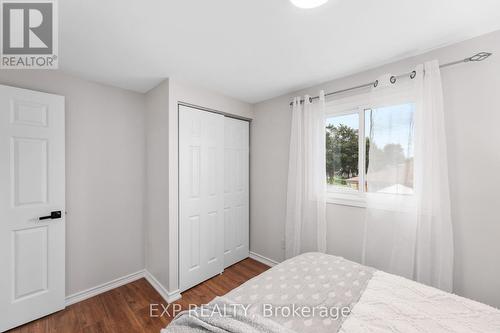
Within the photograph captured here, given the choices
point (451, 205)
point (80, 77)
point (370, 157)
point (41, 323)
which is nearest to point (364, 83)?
point (370, 157)

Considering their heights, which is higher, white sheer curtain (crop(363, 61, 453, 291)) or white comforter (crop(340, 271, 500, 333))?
white sheer curtain (crop(363, 61, 453, 291))

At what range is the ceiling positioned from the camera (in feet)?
4.15

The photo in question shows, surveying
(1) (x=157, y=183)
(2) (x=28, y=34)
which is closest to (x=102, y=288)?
(1) (x=157, y=183)

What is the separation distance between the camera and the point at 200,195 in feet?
8.36

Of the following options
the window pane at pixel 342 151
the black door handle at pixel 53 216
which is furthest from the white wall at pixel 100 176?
the window pane at pixel 342 151

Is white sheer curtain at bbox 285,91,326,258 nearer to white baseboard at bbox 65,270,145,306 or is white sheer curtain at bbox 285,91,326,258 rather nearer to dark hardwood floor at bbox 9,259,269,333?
dark hardwood floor at bbox 9,259,269,333

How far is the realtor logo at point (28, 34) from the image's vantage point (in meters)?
1.25

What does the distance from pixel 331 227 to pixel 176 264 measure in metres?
1.80

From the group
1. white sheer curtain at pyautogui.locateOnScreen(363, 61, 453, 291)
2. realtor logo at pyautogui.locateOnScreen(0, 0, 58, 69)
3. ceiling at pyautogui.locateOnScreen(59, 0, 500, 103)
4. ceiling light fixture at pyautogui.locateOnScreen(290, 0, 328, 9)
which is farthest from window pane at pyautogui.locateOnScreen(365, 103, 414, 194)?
realtor logo at pyautogui.locateOnScreen(0, 0, 58, 69)

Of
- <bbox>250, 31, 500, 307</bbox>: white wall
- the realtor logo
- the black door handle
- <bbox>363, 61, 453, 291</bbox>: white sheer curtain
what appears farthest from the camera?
the black door handle

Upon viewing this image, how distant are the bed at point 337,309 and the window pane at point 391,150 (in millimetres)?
816

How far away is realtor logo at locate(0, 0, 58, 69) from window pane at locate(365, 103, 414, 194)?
256cm

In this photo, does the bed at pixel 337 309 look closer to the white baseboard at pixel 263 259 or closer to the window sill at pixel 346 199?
the window sill at pixel 346 199

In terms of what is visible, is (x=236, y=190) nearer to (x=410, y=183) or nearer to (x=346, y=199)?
(x=346, y=199)
